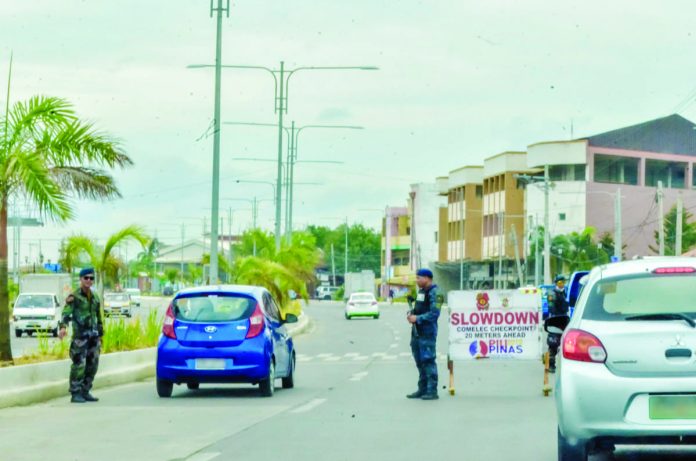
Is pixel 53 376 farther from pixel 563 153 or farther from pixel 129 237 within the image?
pixel 563 153

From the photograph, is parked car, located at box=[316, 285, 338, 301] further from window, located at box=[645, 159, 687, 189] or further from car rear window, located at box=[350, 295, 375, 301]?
car rear window, located at box=[350, 295, 375, 301]

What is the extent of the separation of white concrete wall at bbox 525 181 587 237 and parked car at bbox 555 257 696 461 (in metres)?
91.0

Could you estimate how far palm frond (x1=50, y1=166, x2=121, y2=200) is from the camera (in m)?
21.7

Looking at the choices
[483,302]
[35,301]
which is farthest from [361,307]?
[483,302]

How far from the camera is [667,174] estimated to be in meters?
106

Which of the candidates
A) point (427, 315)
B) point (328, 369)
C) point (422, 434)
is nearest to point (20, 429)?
point (422, 434)

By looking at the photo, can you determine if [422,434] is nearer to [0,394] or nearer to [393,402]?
[393,402]

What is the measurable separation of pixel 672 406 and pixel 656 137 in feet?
317

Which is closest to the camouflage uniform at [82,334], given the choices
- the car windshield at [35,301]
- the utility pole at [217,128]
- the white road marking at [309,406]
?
the white road marking at [309,406]

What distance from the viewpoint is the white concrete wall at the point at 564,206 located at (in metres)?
102

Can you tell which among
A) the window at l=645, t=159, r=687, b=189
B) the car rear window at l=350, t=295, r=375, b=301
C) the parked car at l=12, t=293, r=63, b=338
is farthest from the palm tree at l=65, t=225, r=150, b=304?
the window at l=645, t=159, r=687, b=189

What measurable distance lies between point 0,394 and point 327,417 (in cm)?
447

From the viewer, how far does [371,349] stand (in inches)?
1561

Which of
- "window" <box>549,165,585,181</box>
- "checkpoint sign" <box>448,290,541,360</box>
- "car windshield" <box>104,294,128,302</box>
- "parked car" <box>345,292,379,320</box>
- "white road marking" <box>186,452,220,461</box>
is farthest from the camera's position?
"window" <box>549,165,585,181</box>
